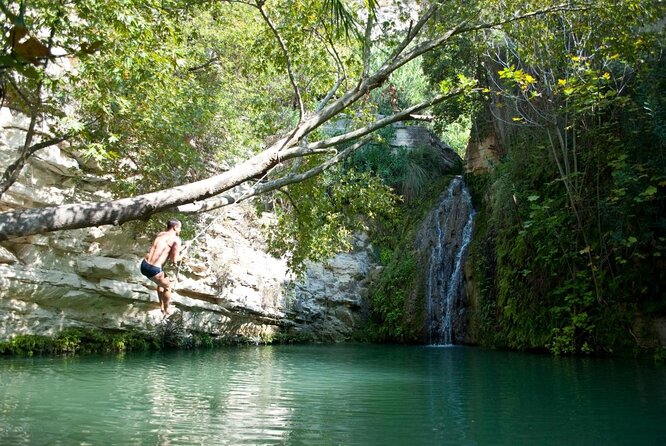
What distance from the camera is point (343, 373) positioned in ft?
39.0

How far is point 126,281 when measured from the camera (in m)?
16.7

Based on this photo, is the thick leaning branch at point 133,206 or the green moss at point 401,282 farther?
the green moss at point 401,282

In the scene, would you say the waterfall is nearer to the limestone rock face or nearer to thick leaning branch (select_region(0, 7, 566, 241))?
the limestone rock face

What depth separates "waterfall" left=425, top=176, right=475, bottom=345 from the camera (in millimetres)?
19641

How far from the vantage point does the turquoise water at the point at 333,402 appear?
6281 mm

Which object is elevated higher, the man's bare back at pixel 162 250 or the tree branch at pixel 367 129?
the tree branch at pixel 367 129

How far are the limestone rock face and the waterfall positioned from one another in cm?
336

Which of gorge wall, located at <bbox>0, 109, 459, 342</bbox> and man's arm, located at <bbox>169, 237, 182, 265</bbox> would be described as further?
gorge wall, located at <bbox>0, 109, 459, 342</bbox>

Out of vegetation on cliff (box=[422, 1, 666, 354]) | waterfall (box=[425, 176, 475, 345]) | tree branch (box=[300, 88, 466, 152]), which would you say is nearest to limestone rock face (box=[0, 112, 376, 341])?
waterfall (box=[425, 176, 475, 345])

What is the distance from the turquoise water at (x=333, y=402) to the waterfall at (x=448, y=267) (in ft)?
18.7

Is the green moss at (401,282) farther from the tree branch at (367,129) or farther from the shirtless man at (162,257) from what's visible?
the tree branch at (367,129)

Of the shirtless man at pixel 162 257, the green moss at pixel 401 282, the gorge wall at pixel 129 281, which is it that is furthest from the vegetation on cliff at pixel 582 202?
the shirtless man at pixel 162 257

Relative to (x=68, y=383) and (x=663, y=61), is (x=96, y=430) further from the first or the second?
(x=663, y=61)

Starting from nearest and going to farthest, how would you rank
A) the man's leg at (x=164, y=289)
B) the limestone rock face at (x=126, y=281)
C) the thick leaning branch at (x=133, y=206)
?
the thick leaning branch at (x=133, y=206) → the man's leg at (x=164, y=289) → the limestone rock face at (x=126, y=281)
